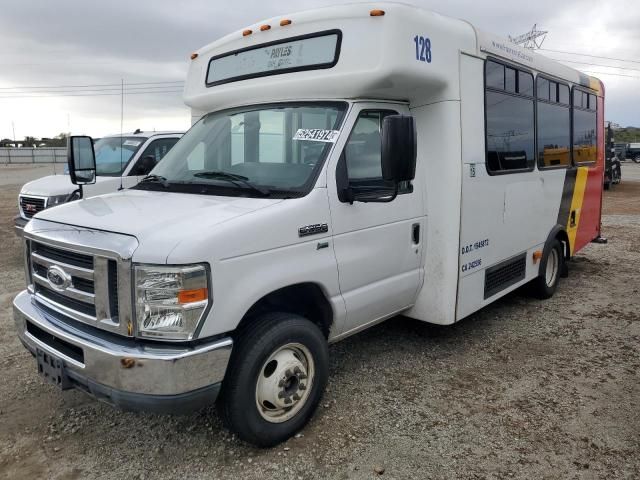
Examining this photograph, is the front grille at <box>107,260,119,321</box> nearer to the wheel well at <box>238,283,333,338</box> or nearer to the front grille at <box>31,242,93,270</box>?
the front grille at <box>31,242,93,270</box>

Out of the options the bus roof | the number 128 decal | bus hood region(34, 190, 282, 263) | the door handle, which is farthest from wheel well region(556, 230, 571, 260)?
bus hood region(34, 190, 282, 263)

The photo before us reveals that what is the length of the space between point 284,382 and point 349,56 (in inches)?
91.5

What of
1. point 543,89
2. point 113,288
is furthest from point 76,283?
point 543,89

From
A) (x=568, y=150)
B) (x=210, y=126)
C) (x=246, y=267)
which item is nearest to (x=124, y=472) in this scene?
(x=246, y=267)

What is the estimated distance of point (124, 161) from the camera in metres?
8.93

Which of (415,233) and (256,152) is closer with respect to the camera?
(256,152)

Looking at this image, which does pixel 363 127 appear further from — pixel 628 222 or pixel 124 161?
pixel 628 222

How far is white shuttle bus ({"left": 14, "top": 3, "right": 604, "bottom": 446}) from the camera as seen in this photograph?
2.88 meters

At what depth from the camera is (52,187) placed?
8.86 metres

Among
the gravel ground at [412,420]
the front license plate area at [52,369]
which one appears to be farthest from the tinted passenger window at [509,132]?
the front license plate area at [52,369]

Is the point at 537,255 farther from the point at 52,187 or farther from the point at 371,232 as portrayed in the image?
the point at 52,187

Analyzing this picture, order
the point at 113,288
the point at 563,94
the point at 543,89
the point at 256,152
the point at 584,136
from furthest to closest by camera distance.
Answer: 1. the point at 584,136
2. the point at 563,94
3. the point at 543,89
4. the point at 256,152
5. the point at 113,288

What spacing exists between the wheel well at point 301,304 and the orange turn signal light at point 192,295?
1.68 feet

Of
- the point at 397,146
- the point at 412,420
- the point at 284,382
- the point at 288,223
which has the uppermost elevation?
the point at 397,146
